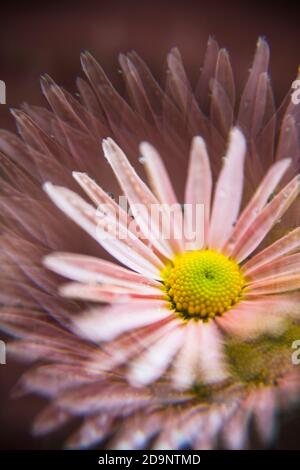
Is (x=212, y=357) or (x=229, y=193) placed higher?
(x=229, y=193)

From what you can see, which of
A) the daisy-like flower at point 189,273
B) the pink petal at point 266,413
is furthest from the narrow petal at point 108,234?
the pink petal at point 266,413

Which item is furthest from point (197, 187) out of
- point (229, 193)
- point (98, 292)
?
point (98, 292)

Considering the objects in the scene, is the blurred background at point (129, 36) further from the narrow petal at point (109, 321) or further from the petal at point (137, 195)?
the narrow petal at point (109, 321)

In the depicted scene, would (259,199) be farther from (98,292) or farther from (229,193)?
(98,292)

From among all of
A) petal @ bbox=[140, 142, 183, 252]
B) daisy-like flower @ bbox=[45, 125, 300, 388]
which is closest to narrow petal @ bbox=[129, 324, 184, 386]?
daisy-like flower @ bbox=[45, 125, 300, 388]

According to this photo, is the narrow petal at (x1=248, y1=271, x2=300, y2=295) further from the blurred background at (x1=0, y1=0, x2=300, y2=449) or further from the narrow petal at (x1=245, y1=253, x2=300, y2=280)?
the blurred background at (x1=0, y1=0, x2=300, y2=449)

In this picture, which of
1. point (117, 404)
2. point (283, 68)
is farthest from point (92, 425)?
point (283, 68)
